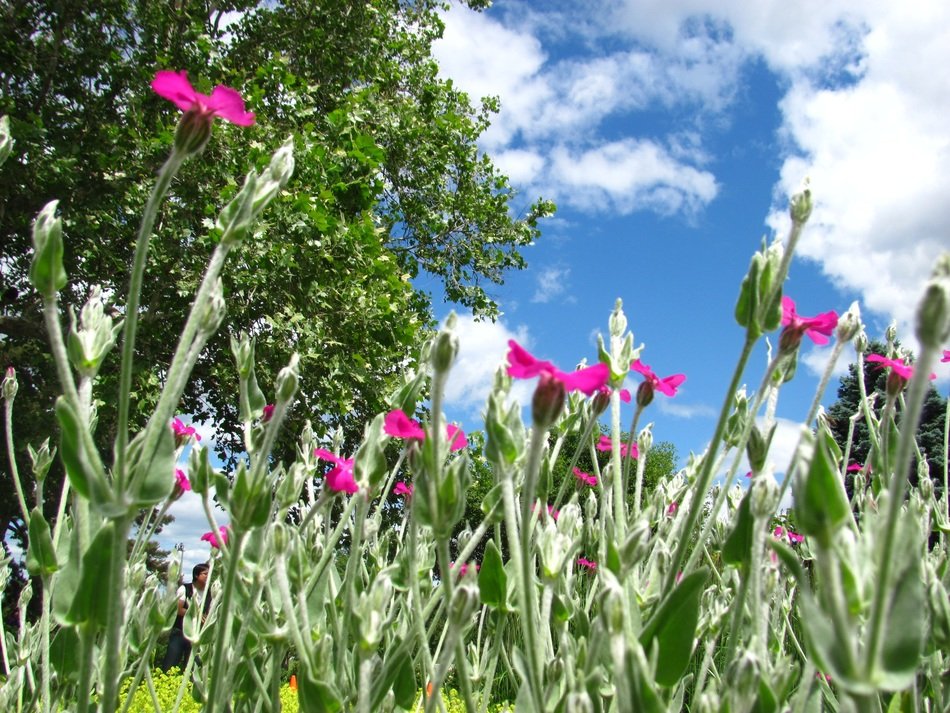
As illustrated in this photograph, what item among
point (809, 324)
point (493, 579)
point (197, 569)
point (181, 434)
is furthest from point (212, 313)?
point (197, 569)

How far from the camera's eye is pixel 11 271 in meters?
7.73

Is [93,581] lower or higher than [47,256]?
lower

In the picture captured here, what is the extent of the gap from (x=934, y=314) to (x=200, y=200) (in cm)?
696

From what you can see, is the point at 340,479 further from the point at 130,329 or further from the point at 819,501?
the point at 819,501

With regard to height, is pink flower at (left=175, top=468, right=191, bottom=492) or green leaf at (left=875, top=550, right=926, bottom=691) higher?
pink flower at (left=175, top=468, right=191, bottom=492)

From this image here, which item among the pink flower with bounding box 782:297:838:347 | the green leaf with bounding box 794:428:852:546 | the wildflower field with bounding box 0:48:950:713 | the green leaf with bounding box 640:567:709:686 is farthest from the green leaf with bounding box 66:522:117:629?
the pink flower with bounding box 782:297:838:347

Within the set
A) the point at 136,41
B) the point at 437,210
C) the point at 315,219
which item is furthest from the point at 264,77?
the point at 437,210

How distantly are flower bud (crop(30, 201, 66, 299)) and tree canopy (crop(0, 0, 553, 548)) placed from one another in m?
5.32

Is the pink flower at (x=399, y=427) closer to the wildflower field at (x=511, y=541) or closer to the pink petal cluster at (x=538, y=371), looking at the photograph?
the wildflower field at (x=511, y=541)

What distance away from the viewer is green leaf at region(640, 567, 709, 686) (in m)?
0.84

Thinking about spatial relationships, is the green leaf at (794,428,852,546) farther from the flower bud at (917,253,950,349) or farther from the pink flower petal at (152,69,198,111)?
the pink flower petal at (152,69,198,111)

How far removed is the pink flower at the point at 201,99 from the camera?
965mm

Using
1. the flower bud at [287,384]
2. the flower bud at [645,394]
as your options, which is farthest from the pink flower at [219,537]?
the flower bud at [645,394]

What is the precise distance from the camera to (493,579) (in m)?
1.23
